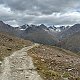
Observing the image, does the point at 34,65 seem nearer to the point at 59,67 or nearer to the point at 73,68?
the point at 59,67

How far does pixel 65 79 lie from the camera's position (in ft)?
78.9

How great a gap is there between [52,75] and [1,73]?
236 inches

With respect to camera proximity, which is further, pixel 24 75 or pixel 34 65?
pixel 34 65

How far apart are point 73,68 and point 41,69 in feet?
13.1

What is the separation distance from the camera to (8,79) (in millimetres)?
23922

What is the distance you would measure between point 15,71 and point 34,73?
101 inches

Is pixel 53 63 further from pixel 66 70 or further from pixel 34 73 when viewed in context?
pixel 34 73

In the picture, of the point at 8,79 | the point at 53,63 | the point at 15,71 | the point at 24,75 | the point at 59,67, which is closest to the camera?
the point at 8,79

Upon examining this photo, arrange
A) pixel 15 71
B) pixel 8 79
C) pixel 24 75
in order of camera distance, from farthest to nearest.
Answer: pixel 15 71 < pixel 24 75 < pixel 8 79

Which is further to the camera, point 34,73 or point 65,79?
point 34,73

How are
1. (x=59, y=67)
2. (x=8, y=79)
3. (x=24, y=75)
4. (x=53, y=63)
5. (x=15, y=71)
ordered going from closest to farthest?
(x=8, y=79)
(x=24, y=75)
(x=15, y=71)
(x=59, y=67)
(x=53, y=63)

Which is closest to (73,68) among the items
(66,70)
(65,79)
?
(66,70)

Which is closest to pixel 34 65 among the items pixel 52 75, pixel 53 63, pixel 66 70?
pixel 53 63

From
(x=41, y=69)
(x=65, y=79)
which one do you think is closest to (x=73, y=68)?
(x=41, y=69)
